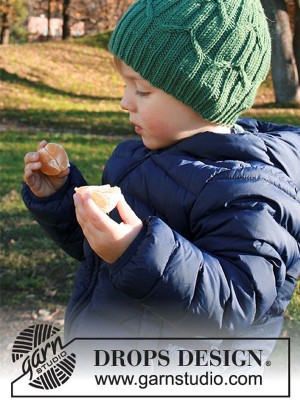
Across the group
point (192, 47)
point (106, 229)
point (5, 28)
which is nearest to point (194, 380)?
point (106, 229)

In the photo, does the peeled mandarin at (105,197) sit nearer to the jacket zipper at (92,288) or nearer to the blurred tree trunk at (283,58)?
the jacket zipper at (92,288)

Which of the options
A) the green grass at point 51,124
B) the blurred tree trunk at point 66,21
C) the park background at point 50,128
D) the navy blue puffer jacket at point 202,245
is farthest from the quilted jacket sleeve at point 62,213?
the blurred tree trunk at point 66,21

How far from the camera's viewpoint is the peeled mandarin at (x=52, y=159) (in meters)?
2.48

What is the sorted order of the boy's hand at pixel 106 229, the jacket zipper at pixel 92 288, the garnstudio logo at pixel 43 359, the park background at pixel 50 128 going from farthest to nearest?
the park background at pixel 50 128 → the garnstudio logo at pixel 43 359 → the jacket zipper at pixel 92 288 → the boy's hand at pixel 106 229

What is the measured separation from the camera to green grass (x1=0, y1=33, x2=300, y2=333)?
486cm

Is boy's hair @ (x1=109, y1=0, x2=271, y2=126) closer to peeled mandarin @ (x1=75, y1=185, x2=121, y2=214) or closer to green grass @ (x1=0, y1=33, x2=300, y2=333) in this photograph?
peeled mandarin @ (x1=75, y1=185, x2=121, y2=214)

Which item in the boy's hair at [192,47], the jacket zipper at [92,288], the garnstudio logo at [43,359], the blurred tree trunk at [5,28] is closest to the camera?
the boy's hair at [192,47]

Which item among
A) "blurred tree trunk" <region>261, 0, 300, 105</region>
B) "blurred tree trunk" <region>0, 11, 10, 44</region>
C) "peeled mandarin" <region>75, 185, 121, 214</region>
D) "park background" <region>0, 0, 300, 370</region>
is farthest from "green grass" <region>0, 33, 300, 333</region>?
"blurred tree trunk" <region>0, 11, 10, 44</region>

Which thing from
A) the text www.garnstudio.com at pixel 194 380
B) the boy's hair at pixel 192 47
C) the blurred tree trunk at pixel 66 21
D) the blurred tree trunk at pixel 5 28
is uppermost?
the boy's hair at pixel 192 47

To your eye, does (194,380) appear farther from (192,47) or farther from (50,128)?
(50,128)

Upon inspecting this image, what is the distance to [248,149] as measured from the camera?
212 centimetres

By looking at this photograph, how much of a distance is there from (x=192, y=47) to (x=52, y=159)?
711mm

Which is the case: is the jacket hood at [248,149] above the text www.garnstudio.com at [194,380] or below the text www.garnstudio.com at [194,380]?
above

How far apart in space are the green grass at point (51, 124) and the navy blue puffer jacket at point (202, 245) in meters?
2.09
